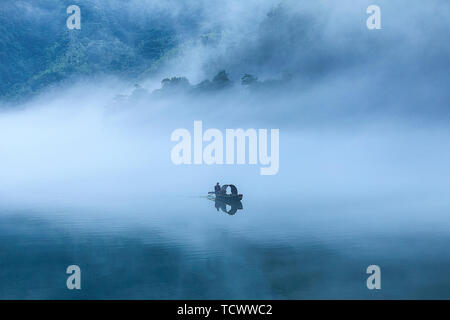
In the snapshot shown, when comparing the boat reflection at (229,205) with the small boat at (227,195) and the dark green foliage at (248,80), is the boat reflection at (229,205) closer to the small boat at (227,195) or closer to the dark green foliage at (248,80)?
the small boat at (227,195)

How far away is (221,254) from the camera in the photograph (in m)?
28.1

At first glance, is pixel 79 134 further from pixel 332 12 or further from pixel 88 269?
pixel 88 269

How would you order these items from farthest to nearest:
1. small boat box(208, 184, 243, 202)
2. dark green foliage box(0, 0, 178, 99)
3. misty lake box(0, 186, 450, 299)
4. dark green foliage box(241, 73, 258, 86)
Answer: dark green foliage box(0, 0, 178, 99) → dark green foliage box(241, 73, 258, 86) → small boat box(208, 184, 243, 202) → misty lake box(0, 186, 450, 299)

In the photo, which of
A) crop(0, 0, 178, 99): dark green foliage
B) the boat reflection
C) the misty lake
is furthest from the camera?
crop(0, 0, 178, 99): dark green foliage

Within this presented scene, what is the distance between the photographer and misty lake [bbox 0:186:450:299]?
2280 cm

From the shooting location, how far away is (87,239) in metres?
31.9

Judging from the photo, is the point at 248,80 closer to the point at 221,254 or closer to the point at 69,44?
the point at 69,44

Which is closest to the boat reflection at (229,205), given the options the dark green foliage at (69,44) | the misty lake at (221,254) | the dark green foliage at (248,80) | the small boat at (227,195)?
the small boat at (227,195)

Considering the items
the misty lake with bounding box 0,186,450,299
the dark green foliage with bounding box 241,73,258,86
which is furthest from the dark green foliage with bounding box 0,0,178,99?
the misty lake with bounding box 0,186,450,299

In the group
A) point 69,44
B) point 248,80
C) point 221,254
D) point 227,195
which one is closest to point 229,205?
point 227,195

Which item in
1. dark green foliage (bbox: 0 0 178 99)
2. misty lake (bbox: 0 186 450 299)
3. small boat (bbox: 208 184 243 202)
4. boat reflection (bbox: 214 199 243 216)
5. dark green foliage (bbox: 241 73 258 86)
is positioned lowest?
misty lake (bbox: 0 186 450 299)

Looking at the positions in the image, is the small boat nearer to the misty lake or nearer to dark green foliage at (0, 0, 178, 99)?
the misty lake

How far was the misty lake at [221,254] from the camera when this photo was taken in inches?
898

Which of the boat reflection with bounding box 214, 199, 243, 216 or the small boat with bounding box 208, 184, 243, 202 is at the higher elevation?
the small boat with bounding box 208, 184, 243, 202
